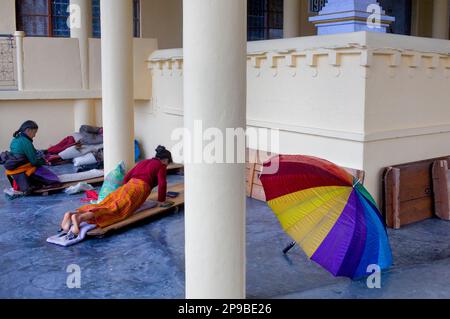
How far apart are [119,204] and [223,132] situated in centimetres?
377

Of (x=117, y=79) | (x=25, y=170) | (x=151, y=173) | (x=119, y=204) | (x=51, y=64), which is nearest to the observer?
(x=119, y=204)

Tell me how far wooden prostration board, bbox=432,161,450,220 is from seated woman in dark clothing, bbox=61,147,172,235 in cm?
399

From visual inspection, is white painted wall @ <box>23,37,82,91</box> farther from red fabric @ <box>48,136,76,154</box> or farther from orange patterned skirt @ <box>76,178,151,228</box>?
orange patterned skirt @ <box>76,178,151,228</box>

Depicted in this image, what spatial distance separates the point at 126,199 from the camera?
7754mm

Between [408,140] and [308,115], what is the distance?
59.1 inches

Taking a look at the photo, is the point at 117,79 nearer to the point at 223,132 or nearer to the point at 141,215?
the point at 141,215

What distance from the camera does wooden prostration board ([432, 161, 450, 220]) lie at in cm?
811

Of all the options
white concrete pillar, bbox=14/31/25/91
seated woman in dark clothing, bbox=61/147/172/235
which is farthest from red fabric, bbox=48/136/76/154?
seated woman in dark clothing, bbox=61/147/172/235

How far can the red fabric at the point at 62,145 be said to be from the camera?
42.2 ft

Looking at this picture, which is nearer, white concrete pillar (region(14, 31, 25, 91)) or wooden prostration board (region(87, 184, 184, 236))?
wooden prostration board (region(87, 184, 184, 236))

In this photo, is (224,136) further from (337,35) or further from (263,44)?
(263,44)

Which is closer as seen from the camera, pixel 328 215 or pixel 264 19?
pixel 328 215

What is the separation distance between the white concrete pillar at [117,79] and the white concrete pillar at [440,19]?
10.7 meters

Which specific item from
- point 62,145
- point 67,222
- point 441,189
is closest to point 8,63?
point 62,145
